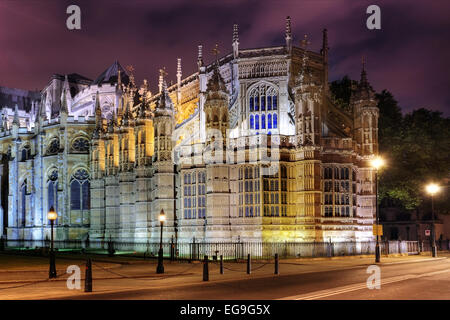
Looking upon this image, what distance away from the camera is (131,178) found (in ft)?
141

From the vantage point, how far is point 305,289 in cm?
1605

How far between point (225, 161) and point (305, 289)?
693 inches

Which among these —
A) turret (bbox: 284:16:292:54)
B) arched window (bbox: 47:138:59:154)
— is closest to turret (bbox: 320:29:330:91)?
turret (bbox: 284:16:292:54)

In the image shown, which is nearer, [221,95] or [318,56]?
[221,95]

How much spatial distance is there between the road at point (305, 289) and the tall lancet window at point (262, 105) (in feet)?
69.0

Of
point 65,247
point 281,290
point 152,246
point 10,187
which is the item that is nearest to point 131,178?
point 152,246

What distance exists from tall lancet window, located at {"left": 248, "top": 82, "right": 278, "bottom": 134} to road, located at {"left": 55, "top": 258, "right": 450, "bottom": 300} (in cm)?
2102

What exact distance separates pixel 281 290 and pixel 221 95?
64.0 ft

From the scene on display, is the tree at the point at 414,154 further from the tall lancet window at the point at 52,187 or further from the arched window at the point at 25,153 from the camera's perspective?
the arched window at the point at 25,153

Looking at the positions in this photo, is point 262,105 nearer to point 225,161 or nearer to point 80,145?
point 225,161

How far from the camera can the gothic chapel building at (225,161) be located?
32.7 m

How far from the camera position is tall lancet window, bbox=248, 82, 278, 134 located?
133 ft

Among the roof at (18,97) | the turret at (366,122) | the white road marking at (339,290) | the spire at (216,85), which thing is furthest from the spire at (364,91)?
the roof at (18,97)

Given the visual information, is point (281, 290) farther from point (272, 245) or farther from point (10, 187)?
point (10, 187)
